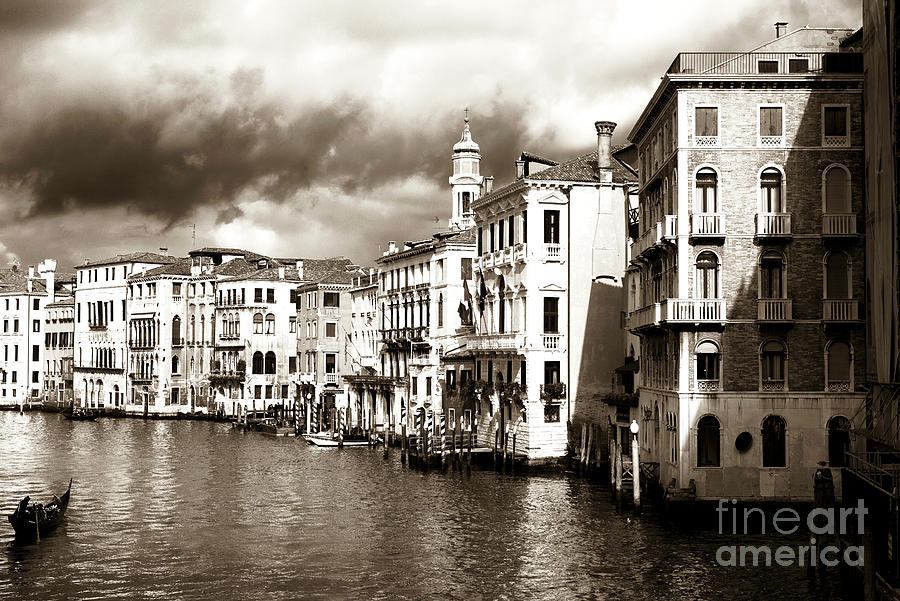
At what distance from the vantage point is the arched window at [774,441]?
3094 centimetres

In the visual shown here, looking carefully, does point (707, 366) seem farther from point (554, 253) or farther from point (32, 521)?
point (32, 521)

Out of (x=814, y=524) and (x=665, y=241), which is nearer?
(x=814, y=524)

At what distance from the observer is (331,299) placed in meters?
78.5

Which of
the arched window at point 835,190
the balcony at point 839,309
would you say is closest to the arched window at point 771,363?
the balcony at point 839,309

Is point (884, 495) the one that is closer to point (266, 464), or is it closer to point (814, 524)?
point (814, 524)

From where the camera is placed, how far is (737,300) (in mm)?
31266

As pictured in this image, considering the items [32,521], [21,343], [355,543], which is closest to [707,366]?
[355,543]

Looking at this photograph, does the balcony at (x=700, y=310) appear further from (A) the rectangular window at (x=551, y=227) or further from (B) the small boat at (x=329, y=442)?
(B) the small boat at (x=329, y=442)

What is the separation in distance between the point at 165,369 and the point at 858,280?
69.3 meters

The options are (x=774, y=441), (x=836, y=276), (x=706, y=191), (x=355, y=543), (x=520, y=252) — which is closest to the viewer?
(x=355, y=543)

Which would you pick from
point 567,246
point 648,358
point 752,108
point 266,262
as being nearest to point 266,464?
point 567,246

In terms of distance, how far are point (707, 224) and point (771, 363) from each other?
13.4 feet

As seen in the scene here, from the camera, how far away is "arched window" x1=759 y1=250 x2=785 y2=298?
1229 inches

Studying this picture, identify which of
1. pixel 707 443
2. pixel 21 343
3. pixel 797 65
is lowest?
pixel 707 443
